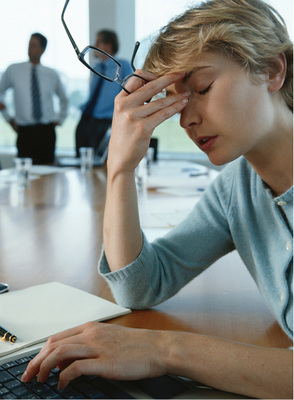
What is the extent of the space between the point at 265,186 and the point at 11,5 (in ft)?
15.1

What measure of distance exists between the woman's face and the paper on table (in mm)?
349

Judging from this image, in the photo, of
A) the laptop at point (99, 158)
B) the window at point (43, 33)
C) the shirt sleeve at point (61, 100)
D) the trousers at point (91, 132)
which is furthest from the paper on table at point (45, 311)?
the window at point (43, 33)

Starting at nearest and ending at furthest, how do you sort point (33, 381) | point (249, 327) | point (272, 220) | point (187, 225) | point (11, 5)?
point (33, 381), point (249, 327), point (272, 220), point (187, 225), point (11, 5)

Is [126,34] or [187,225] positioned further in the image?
[126,34]

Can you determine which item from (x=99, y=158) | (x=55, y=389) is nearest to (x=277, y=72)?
(x=55, y=389)

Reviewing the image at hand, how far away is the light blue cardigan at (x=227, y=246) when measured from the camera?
36.0 inches

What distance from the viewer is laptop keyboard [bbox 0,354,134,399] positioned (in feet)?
1.89

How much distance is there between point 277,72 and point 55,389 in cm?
68

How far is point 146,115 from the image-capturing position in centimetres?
100

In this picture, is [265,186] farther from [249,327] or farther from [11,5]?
[11,5]

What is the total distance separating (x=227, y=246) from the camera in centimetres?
109

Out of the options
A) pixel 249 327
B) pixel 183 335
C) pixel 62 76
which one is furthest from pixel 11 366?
pixel 62 76

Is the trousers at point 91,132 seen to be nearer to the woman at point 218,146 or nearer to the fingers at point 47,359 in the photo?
the woman at point 218,146

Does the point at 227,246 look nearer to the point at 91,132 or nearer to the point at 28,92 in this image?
the point at 91,132
